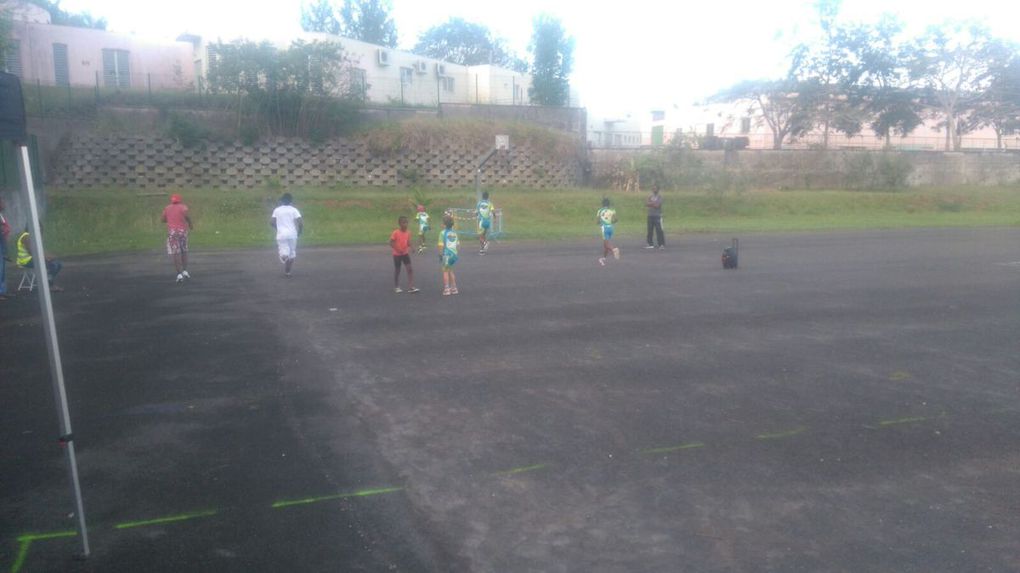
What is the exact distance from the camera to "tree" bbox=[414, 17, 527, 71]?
286 feet

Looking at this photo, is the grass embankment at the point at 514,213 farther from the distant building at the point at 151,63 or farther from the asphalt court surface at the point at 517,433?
the asphalt court surface at the point at 517,433

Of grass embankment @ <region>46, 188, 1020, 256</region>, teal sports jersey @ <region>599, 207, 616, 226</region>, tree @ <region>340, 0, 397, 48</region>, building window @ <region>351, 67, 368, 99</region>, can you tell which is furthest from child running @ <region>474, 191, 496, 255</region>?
tree @ <region>340, 0, 397, 48</region>

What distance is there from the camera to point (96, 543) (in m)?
5.15

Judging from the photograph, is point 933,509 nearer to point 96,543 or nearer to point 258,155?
point 96,543

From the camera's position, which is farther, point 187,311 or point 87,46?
point 87,46

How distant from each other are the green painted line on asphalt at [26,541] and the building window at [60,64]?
4097cm

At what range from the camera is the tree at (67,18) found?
56466mm

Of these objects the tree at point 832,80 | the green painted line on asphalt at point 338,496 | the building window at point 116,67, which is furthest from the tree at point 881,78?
the green painted line on asphalt at point 338,496

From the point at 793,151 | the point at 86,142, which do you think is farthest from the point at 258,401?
the point at 793,151

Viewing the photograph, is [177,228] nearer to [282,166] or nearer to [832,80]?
[282,166]

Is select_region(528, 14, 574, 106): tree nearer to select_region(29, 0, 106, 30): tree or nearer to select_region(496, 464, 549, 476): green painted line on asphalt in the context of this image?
select_region(29, 0, 106, 30): tree

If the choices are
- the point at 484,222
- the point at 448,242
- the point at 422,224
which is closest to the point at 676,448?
the point at 448,242

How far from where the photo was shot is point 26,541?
17.0 ft

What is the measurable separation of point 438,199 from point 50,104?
16.0 metres
